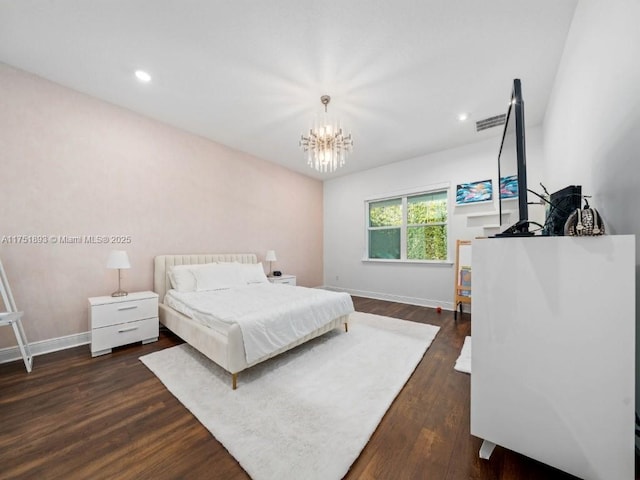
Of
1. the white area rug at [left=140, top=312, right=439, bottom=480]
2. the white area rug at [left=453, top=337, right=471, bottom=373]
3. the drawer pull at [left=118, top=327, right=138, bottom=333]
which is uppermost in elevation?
the drawer pull at [left=118, top=327, right=138, bottom=333]

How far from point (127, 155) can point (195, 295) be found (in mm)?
2041

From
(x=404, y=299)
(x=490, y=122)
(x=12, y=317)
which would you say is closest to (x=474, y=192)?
(x=490, y=122)

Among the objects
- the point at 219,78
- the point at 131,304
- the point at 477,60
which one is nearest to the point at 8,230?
the point at 131,304

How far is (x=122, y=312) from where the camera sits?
2680 mm

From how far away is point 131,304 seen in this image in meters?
2.73

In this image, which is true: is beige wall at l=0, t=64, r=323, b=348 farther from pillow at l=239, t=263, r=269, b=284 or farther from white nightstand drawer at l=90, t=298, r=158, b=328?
pillow at l=239, t=263, r=269, b=284

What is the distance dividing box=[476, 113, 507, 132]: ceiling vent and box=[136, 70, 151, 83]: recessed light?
4.14 m

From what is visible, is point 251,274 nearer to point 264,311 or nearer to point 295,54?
point 264,311

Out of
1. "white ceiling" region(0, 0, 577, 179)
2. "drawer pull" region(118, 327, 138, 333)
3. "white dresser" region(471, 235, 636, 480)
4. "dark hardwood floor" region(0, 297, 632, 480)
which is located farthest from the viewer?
"drawer pull" region(118, 327, 138, 333)

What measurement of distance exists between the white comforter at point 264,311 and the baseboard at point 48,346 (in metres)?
0.89

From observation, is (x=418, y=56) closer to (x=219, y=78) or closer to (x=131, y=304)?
(x=219, y=78)

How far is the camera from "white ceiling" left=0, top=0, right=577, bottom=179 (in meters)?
1.86

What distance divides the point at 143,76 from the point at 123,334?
2784mm

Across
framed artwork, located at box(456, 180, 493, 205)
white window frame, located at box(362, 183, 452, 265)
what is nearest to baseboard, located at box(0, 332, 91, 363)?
white window frame, located at box(362, 183, 452, 265)
